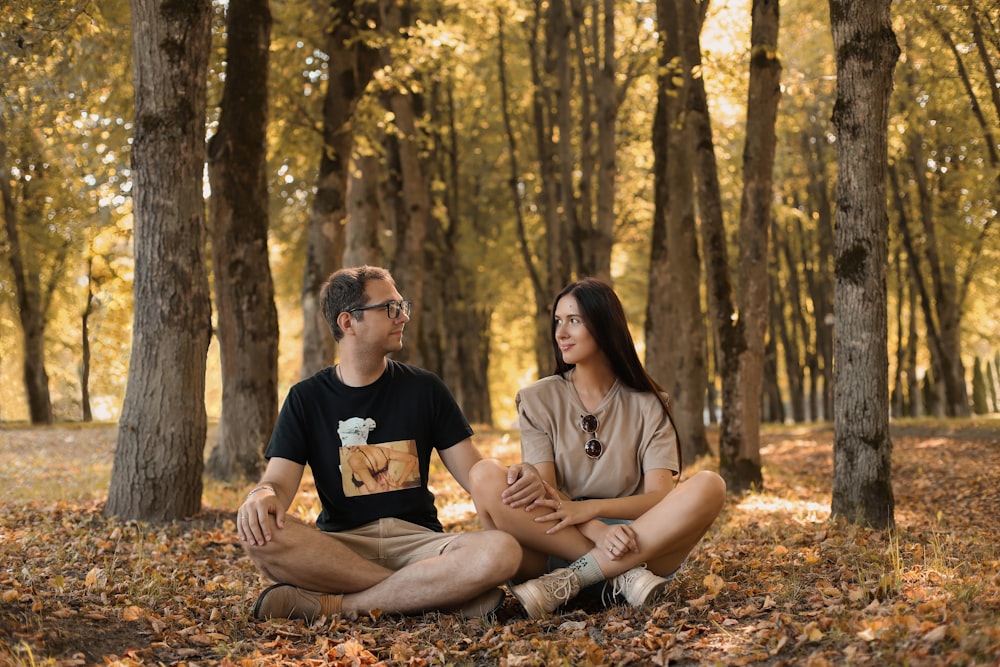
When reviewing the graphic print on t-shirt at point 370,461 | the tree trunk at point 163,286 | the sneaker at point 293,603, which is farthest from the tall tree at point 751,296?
the sneaker at point 293,603

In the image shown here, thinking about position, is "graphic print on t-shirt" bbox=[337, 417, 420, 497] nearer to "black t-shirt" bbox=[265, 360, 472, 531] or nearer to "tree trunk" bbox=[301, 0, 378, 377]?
"black t-shirt" bbox=[265, 360, 472, 531]

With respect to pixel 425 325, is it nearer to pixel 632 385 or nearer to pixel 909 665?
pixel 632 385

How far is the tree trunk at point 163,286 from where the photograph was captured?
8.27 metres

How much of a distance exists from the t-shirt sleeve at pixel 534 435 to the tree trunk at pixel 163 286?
13.1 ft

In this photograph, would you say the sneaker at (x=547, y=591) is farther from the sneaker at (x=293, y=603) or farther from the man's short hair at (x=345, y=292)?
the man's short hair at (x=345, y=292)

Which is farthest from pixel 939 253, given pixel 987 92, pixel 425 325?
pixel 425 325

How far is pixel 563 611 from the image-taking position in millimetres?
5258

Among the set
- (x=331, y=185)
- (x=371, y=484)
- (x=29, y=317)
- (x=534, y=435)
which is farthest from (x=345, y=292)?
(x=29, y=317)

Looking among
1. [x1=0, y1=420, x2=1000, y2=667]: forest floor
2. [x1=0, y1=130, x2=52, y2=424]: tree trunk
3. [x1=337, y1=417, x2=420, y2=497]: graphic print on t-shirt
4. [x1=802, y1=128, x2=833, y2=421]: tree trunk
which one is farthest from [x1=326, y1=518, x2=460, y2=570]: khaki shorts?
[x1=0, y1=130, x2=52, y2=424]: tree trunk

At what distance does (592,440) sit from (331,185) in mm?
9168

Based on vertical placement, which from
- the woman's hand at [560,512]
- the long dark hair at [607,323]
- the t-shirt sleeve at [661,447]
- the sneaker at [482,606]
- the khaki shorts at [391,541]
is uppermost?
the long dark hair at [607,323]

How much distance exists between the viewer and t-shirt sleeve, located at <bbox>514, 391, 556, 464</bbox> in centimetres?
547

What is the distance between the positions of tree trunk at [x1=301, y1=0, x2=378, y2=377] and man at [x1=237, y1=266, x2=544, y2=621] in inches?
318

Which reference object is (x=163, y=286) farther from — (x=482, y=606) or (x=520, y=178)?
(x=520, y=178)
